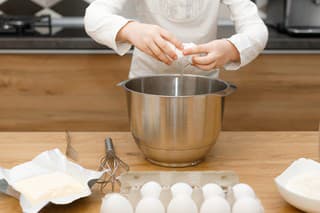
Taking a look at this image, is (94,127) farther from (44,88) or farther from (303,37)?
(303,37)

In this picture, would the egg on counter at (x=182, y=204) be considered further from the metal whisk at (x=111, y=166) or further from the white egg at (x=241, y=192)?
the metal whisk at (x=111, y=166)

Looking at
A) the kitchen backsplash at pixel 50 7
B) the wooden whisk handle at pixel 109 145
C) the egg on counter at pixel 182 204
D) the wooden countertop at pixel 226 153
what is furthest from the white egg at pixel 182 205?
the kitchen backsplash at pixel 50 7

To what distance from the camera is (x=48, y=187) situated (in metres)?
0.87

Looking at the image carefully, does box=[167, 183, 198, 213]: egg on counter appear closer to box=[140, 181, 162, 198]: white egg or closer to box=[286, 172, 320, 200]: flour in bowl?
box=[140, 181, 162, 198]: white egg

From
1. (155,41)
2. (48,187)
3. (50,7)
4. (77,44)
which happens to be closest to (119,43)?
(155,41)

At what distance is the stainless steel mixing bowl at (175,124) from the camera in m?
0.97

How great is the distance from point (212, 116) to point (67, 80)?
3.84 ft

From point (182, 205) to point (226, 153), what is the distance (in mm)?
389

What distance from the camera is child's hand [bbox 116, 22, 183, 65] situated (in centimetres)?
107

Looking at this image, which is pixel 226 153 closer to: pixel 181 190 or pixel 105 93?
pixel 181 190

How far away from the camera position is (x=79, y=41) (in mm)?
1980

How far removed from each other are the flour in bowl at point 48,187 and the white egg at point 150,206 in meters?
0.16

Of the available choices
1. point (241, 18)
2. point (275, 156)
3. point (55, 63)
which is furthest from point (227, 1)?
point (55, 63)

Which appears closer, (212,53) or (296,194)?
(296,194)
